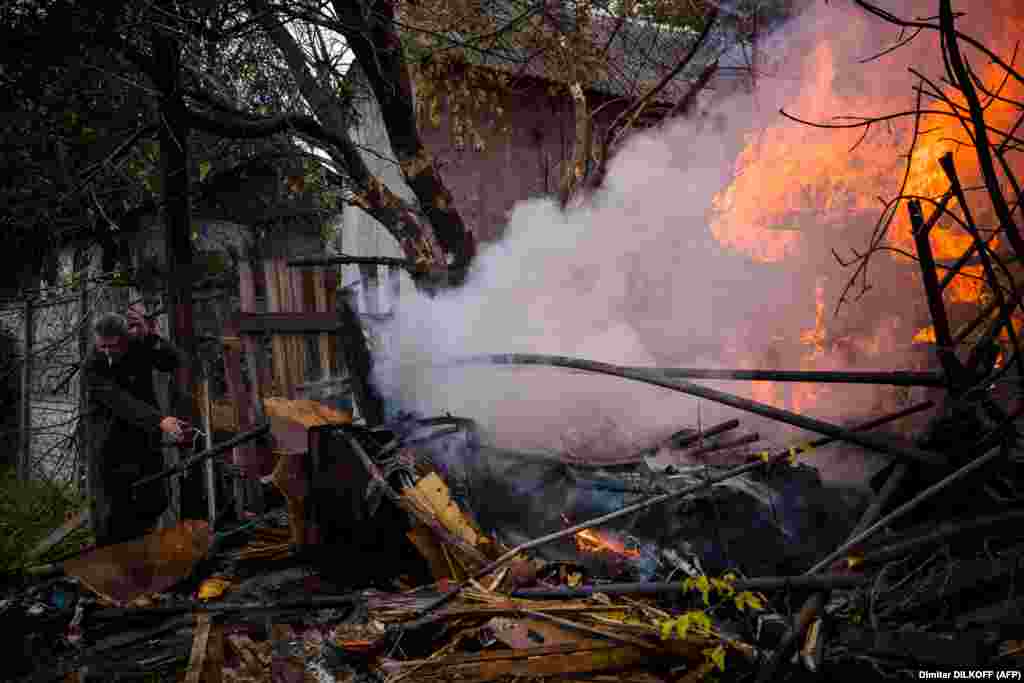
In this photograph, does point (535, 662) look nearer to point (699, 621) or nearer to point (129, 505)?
point (699, 621)

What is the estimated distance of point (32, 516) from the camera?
26.3 feet

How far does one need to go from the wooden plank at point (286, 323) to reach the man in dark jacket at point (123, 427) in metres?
0.71

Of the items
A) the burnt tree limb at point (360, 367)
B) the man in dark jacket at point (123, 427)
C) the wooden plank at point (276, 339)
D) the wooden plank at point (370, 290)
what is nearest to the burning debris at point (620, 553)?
the burnt tree limb at point (360, 367)

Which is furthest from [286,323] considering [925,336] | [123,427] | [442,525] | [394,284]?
[925,336]

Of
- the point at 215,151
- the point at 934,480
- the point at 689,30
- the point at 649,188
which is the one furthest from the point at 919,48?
the point at 215,151

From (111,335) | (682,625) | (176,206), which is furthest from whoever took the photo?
(111,335)

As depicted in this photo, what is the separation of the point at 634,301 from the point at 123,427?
215 inches

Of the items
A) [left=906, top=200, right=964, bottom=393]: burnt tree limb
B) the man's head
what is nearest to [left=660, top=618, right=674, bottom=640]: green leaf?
[left=906, top=200, right=964, bottom=393]: burnt tree limb

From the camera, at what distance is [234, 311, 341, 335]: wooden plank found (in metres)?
6.23

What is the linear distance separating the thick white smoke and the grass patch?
13.0ft

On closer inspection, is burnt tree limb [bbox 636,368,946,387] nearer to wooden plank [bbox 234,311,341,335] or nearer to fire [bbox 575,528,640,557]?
fire [bbox 575,528,640,557]

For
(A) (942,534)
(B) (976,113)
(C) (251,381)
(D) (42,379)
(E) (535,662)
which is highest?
(B) (976,113)

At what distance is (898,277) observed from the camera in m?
6.49

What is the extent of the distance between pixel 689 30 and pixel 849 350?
6019 mm
